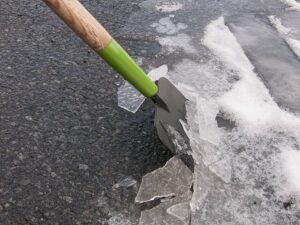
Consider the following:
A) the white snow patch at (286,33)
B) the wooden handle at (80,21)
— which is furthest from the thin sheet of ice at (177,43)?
the wooden handle at (80,21)

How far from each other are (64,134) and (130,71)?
2.27ft

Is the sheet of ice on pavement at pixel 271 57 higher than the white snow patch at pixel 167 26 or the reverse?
higher

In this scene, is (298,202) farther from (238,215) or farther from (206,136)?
(206,136)

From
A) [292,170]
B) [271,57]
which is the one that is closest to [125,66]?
[292,170]

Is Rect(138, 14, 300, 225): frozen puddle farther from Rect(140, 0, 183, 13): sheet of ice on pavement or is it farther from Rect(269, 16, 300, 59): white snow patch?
Rect(140, 0, 183, 13): sheet of ice on pavement

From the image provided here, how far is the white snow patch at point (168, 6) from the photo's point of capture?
11.7 feet

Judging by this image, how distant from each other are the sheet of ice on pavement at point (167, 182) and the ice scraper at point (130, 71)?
0.11 metres

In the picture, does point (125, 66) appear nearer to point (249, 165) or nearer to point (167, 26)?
point (249, 165)

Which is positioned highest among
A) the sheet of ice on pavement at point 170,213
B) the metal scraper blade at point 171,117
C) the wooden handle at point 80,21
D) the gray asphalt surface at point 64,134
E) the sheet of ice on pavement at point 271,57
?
the wooden handle at point 80,21

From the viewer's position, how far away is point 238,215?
74.9 inches

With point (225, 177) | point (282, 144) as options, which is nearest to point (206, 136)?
point (225, 177)

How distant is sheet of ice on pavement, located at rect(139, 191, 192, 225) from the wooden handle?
2.59 ft

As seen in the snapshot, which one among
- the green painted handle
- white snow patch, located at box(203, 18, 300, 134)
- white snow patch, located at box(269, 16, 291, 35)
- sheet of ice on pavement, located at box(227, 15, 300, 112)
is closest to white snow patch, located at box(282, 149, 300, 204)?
white snow patch, located at box(203, 18, 300, 134)

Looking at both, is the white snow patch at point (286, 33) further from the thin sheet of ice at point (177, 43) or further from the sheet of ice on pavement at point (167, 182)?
the sheet of ice on pavement at point (167, 182)
